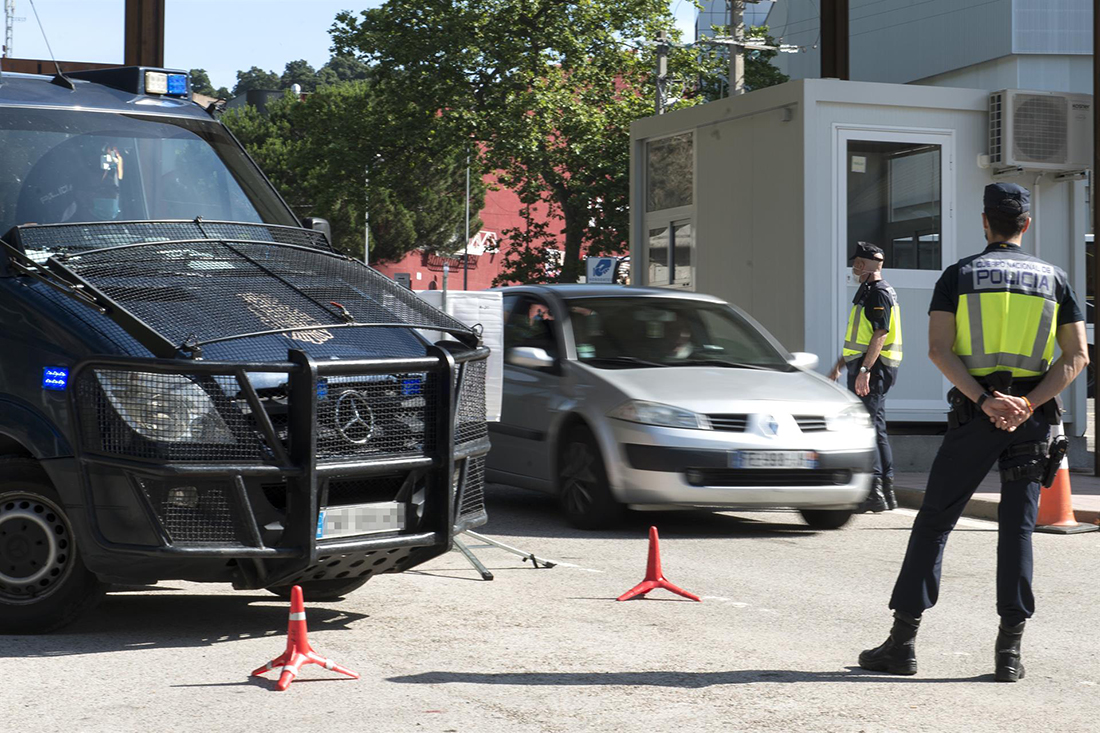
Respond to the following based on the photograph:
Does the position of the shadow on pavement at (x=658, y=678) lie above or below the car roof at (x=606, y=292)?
below

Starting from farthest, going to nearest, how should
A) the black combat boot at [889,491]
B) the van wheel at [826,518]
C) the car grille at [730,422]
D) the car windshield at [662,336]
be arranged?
the black combat boot at [889,491] → the car windshield at [662,336] → the van wheel at [826,518] → the car grille at [730,422]

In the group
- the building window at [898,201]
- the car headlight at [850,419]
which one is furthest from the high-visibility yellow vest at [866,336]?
the building window at [898,201]

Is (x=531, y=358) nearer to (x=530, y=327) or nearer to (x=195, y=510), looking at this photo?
(x=530, y=327)

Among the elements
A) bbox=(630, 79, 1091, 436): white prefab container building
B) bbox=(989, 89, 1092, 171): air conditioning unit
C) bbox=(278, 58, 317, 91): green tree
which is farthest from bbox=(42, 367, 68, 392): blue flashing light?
bbox=(278, 58, 317, 91): green tree

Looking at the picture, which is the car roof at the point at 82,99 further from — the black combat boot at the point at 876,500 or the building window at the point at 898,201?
the building window at the point at 898,201

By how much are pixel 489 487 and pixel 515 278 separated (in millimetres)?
30718

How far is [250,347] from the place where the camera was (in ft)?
20.0

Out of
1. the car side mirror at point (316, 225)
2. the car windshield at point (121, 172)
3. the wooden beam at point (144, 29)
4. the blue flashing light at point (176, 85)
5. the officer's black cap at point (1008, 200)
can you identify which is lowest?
the officer's black cap at point (1008, 200)

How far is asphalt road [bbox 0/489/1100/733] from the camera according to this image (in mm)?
5129

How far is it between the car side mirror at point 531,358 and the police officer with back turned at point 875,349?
2364 mm

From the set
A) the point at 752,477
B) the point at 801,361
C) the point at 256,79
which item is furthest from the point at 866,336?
the point at 256,79

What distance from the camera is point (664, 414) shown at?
971cm

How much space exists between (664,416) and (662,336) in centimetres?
→ 126

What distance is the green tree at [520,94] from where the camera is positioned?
3975 cm
